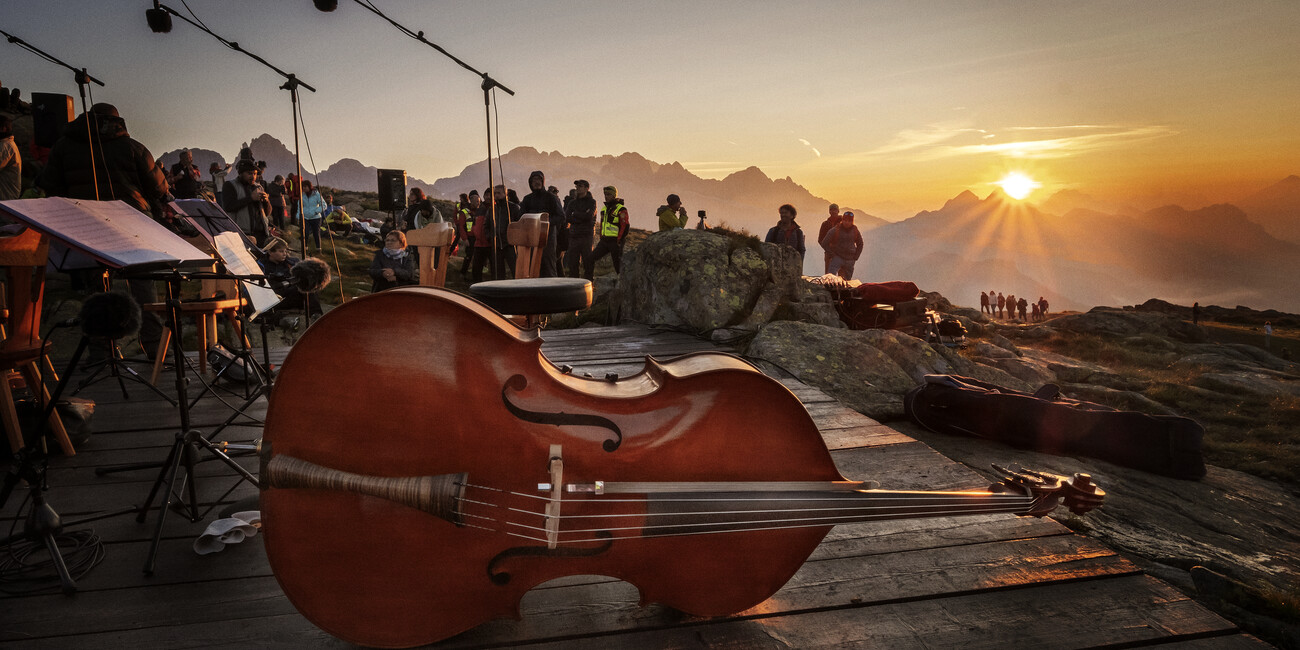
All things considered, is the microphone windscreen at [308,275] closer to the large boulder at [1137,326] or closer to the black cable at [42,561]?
the black cable at [42,561]

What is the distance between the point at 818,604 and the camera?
165 cm

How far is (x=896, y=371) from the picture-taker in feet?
14.1

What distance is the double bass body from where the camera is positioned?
4.44 ft

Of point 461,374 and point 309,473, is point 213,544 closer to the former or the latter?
point 309,473

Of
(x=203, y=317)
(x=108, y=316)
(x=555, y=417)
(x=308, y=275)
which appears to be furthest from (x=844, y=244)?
(x=108, y=316)

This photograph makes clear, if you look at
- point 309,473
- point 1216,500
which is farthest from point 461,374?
point 1216,500

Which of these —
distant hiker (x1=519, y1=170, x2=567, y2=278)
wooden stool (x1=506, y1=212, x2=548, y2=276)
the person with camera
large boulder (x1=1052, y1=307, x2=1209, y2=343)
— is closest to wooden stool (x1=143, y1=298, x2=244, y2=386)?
wooden stool (x1=506, y1=212, x2=548, y2=276)

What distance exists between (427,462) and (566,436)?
0.34 metres

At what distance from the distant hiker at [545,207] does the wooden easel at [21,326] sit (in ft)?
18.8

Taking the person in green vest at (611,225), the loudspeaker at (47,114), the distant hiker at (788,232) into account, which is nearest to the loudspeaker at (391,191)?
the loudspeaker at (47,114)

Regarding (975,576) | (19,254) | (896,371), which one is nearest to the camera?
(975,576)

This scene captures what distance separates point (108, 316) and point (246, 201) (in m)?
9.38

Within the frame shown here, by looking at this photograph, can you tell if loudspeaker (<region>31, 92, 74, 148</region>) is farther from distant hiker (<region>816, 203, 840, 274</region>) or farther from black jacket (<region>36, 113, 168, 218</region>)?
distant hiker (<region>816, 203, 840, 274</region>)

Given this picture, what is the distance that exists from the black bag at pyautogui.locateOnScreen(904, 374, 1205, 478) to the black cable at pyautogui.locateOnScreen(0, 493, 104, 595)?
3.99 metres
